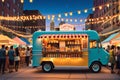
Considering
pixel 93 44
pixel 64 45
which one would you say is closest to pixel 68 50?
pixel 64 45

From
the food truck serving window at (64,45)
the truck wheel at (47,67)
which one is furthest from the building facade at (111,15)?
the truck wheel at (47,67)

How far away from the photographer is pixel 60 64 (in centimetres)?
2161

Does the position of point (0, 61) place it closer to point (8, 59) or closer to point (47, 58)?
point (8, 59)

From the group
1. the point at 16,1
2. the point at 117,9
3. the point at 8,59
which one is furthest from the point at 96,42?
the point at 16,1

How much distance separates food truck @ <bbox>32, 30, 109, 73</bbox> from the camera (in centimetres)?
2142

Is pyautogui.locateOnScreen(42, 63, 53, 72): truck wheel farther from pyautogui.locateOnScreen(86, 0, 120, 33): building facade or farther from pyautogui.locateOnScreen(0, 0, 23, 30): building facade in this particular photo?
pyautogui.locateOnScreen(0, 0, 23, 30): building facade

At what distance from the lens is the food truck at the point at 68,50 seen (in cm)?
2142

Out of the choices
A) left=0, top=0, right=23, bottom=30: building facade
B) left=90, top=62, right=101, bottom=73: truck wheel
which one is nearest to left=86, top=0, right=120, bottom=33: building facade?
left=90, top=62, right=101, bottom=73: truck wheel

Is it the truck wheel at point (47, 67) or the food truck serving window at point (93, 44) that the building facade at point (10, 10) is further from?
the food truck serving window at point (93, 44)

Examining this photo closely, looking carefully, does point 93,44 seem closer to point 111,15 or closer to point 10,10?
point 111,15

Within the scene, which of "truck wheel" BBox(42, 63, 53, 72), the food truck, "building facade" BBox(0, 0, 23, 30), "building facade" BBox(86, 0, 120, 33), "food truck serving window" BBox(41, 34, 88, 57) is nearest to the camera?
the food truck

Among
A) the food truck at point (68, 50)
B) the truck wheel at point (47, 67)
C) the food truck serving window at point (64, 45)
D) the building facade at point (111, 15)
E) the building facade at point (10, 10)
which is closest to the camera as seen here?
the food truck at point (68, 50)

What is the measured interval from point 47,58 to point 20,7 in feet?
192

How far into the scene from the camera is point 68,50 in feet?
71.8
